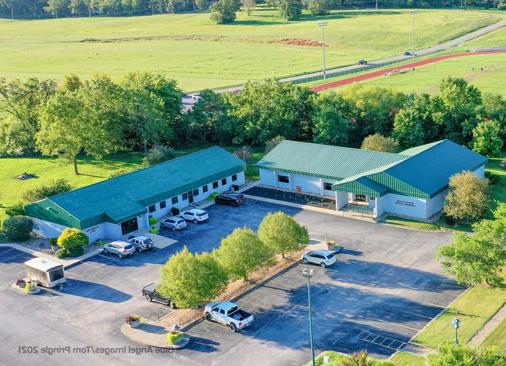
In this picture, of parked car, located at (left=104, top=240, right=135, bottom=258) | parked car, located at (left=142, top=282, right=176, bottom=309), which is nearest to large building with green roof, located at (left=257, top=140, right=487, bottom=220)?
parked car, located at (left=104, top=240, right=135, bottom=258)

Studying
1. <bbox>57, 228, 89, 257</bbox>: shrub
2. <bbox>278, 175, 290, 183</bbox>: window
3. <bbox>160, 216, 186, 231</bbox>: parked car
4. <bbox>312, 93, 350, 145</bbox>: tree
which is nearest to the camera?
<bbox>57, 228, 89, 257</bbox>: shrub

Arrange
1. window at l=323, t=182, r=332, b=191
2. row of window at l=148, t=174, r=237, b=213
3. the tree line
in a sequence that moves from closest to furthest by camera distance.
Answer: row of window at l=148, t=174, r=237, b=213 < window at l=323, t=182, r=332, b=191 < the tree line

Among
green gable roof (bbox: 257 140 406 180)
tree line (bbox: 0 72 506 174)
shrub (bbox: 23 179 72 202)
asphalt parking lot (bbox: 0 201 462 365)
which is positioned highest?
tree line (bbox: 0 72 506 174)

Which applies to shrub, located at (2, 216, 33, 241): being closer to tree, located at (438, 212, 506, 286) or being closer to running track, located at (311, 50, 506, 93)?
tree, located at (438, 212, 506, 286)

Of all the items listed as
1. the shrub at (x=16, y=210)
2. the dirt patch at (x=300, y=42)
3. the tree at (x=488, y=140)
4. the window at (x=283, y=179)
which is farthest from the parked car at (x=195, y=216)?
the dirt patch at (x=300, y=42)

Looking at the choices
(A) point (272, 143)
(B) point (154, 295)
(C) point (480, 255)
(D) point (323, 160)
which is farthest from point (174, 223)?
(C) point (480, 255)

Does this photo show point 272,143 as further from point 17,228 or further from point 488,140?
point 17,228

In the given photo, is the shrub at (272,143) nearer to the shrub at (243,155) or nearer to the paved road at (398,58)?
the shrub at (243,155)

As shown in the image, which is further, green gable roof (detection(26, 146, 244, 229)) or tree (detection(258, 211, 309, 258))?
green gable roof (detection(26, 146, 244, 229))
